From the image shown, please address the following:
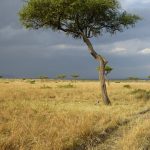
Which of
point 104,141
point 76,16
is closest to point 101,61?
point 76,16

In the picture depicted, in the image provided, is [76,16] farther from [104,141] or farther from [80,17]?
[104,141]

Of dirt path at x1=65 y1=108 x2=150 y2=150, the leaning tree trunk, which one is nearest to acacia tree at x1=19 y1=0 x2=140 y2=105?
the leaning tree trunk

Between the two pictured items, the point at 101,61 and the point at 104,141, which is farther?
the point at 101,61

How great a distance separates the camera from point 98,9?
29797 millimetres

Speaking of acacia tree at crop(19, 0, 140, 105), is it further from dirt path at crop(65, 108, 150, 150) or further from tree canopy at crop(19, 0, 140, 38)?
dirt path at crop(65, 108, 150, 150)

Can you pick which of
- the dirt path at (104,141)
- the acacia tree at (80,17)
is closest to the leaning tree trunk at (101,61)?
the acacia tree at (80,17)

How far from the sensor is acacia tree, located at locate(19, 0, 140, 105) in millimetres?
28594

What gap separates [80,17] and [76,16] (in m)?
0.66

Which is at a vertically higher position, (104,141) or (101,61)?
(101,61)

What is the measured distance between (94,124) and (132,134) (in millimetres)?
3709

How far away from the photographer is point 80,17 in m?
30.3

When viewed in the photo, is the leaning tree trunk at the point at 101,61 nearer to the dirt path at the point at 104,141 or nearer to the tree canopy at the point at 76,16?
the tree canopy at the point at 76,16

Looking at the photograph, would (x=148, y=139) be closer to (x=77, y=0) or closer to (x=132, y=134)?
(x=132, y=134)

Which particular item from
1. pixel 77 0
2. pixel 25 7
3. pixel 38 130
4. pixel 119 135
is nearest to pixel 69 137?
pixel 38 130
